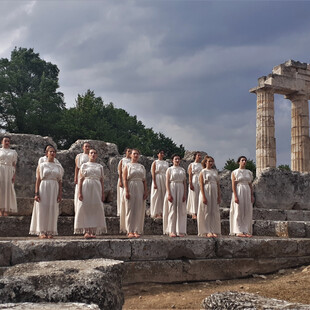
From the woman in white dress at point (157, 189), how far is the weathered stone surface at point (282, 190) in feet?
16.1

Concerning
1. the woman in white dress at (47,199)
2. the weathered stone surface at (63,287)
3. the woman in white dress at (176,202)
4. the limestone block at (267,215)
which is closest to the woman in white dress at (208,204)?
the woman in white dress at (176,202)

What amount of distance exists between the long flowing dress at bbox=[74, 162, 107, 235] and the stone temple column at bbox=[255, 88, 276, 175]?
1616cm

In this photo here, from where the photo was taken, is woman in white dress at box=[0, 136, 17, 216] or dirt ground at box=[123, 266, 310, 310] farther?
woman in white dress at box=[0, 136, 17, 216]

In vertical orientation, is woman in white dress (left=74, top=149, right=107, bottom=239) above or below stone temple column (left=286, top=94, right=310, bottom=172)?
below

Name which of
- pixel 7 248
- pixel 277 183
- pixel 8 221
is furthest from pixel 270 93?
pixel 7 248

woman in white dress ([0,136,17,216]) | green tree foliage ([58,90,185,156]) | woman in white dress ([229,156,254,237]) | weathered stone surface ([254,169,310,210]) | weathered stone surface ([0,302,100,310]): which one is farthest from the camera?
green tree foliage ([58,90,185,156])

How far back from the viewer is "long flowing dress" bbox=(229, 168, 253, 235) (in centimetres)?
1039

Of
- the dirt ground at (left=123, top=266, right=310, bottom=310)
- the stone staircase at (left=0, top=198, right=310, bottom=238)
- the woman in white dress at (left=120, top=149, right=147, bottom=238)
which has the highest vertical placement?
the woman in white dress at (left=120, top=149, right=147, bottom=238)

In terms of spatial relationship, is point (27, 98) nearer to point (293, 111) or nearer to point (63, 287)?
Result: point (293, 111)

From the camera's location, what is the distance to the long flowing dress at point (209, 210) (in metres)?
9.78

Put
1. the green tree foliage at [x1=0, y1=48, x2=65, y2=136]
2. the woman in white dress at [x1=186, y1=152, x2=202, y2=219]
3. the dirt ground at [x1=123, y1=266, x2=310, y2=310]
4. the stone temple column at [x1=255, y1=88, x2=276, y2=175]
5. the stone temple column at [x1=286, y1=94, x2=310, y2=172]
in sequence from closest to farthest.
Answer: the dirt ground at [x1=123, y1=266, x2=310, y2=310]
the woman in white dress at [x1=186, y1=152, x2=202, y2=219]
the stone temple column at [x1=255, y1=88, x2=276, y2=175]
the stone temple column at [x1=286, y1=94, x2=310, y2=172]
the green tree foliage at [x1=0, y1=48, x2=65, y2=136]

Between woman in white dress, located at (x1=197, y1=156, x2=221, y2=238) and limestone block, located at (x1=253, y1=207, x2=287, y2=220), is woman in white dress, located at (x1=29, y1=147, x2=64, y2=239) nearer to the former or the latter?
woman in white dress, located at (x1=197, y1=156, x2=221, y2=238)

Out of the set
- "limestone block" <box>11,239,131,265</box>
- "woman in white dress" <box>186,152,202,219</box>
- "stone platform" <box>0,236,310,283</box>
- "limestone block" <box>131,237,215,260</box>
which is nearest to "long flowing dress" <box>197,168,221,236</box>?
"stone platform" <box>0,236,310,283</box>

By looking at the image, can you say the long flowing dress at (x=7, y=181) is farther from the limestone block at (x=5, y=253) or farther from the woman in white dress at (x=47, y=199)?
the limestone block at (x=5, y=253)
